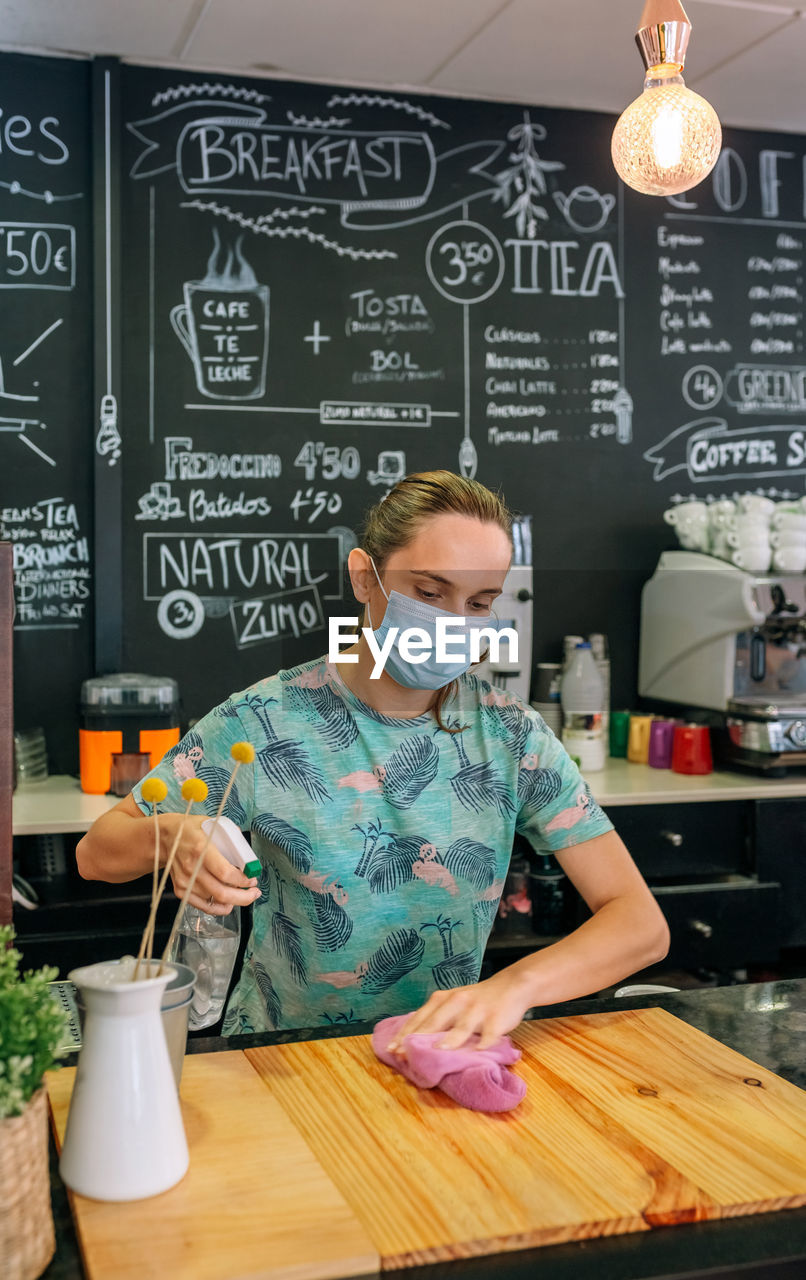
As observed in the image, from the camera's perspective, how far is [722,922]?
3.06 m

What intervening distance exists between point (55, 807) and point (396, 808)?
141 cm

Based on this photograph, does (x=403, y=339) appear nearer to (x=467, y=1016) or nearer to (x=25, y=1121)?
(x=467, y=1016)

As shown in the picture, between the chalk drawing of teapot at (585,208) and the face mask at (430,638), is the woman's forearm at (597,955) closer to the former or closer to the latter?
the face mask at (430,638)

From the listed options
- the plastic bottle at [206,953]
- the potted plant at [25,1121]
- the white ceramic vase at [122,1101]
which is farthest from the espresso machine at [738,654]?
the potted plant at [25,1121]

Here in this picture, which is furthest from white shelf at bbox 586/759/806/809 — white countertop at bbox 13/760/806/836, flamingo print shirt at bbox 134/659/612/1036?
flamingo print shirt at bbox 134/659/612/1036

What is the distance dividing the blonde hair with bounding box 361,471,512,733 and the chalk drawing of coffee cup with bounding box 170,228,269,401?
168cm

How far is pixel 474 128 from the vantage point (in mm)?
3533

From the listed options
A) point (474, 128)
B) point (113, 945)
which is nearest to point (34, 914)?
A: point (113, 945)

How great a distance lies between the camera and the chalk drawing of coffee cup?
3.32m

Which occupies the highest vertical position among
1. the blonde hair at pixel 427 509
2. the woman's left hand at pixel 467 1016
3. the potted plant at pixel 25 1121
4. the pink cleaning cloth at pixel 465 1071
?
the blonde hair at pixel 427 509

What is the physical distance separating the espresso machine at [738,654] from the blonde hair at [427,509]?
1666 mm

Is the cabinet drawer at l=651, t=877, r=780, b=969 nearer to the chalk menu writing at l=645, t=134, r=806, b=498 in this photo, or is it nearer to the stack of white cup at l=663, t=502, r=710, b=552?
the stack of white cup at l=663, t=502, r=710, b=552

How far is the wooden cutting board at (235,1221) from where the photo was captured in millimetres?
893

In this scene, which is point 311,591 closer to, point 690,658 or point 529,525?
point 529,525
